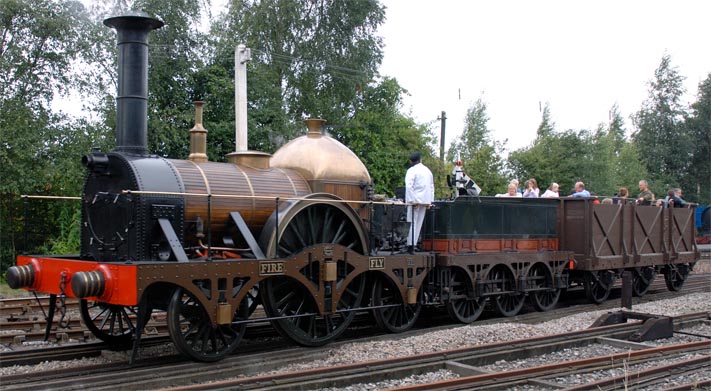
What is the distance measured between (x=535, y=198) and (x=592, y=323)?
3.27 meters

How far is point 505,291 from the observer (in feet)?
39.1

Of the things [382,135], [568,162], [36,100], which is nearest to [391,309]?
[36,100]

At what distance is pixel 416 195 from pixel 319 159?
6.28 ft

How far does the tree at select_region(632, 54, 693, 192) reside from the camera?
152ft

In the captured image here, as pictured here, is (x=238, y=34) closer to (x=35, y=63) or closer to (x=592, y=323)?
(x=35, y=63)

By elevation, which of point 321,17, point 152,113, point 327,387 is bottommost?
point 327,387

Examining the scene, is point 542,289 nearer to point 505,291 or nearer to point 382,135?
Answer: point 505,291

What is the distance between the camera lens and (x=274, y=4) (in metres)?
26.4

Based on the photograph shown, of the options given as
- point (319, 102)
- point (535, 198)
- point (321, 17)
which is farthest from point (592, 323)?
point (321, 17)

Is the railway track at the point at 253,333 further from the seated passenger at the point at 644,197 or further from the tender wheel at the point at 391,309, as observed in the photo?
the seated passenger at the point at 644,197

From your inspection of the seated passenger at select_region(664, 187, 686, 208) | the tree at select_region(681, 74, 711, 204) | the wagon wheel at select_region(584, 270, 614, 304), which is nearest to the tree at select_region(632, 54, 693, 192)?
the tree at select_region(681, 74, 711, 204)

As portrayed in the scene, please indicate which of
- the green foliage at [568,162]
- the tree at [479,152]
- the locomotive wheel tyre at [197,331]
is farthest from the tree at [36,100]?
the green foliage at [568,162]

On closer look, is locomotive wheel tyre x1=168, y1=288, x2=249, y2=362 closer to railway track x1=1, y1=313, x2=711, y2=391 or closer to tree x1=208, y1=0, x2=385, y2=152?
railway track x1=1, y1=313, x2=711, y2=391

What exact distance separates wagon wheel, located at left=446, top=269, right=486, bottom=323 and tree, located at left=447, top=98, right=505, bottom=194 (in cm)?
2197
